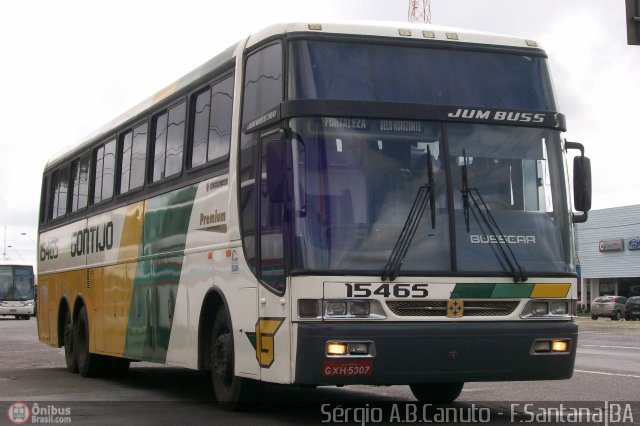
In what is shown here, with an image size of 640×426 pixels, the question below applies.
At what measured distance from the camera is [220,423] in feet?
35.1

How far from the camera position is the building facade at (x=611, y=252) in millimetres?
73375

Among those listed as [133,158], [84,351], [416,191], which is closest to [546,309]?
[416,191]

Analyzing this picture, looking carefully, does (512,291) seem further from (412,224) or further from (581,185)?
(581,185)

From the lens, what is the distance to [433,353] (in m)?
10.0

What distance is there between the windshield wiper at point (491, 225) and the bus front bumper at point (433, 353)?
46cm

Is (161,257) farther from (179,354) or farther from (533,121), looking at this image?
(533,121)

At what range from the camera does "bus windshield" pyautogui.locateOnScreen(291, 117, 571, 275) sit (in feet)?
32.5

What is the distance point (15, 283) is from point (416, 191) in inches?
2253

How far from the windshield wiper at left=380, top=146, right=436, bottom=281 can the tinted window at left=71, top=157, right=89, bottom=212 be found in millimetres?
8952

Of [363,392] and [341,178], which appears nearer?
[341,178]

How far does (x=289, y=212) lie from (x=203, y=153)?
9.21ft

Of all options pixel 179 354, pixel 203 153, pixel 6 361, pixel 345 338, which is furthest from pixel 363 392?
pixel 6 361

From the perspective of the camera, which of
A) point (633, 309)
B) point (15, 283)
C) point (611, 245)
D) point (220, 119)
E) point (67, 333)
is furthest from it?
point (611, 245)

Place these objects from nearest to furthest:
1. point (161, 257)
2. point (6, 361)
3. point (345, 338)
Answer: point (345, 338) → point (161, 257) → point (6, 361)
